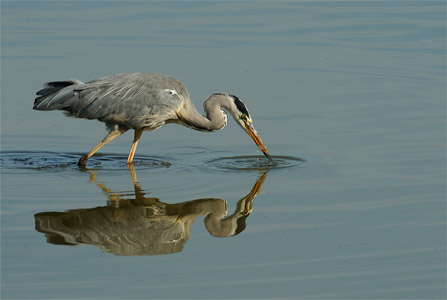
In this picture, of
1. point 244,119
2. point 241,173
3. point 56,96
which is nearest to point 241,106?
point 244,119

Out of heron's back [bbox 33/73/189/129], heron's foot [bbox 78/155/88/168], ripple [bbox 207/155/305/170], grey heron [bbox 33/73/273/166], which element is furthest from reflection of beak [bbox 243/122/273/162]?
heron's foot [bbox 78/155/88/168]

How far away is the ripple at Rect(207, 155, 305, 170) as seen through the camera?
11836 mm

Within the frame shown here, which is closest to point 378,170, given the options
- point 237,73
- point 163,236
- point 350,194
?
point 350,194

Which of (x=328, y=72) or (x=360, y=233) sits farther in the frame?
(x=328, y=72)

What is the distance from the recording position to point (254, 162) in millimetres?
12078

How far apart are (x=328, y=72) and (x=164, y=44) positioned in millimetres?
3761

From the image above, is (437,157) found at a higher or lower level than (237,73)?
lower

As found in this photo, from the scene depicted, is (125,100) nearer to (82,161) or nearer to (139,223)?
(82,161)

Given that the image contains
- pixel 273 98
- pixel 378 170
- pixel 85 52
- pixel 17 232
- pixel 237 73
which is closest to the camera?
pixel 17 232

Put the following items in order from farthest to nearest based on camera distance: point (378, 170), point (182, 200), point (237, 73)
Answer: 1. point (237, 73)
2. point (378, 170)
3. point (182, 200)

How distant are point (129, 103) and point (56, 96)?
949 mm

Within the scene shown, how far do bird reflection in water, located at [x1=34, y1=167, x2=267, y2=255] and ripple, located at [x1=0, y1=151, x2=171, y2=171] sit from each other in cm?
144

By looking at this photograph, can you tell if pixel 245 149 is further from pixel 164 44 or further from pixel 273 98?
pixel 164 44

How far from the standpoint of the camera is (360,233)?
9156 millimetres
